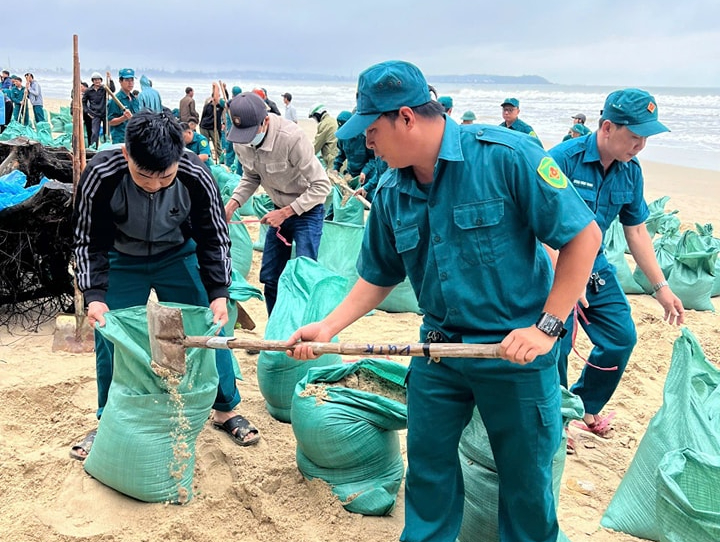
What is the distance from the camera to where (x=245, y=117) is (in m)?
3.41

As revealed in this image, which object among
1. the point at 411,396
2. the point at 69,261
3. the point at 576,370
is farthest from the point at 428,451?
the point at 69,261

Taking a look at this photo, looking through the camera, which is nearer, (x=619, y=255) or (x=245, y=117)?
(x=245, y=117)

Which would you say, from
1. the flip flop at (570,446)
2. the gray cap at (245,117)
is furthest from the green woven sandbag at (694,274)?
the gray cap at (245,117)

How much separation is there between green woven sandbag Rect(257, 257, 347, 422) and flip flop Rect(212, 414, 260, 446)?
0.64 feet

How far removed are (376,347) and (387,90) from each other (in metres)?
0.75

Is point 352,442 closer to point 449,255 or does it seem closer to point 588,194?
point 449,255

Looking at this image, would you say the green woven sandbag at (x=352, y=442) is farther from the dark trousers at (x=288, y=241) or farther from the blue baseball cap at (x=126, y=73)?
the blue baseball cap at (x=126, y=73)

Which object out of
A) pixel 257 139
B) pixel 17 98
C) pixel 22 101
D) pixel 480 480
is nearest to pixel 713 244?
pixel 257 139

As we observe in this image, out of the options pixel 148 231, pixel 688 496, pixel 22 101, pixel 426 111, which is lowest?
pixel 688 496

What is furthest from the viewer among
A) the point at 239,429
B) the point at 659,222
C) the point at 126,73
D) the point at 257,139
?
the point at 126,73

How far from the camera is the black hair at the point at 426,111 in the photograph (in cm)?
165

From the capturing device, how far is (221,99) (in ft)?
39.5

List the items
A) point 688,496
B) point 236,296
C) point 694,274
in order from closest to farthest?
1. point 688,496
2. point 236,296
3. point 694,274

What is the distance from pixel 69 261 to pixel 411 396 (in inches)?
124
